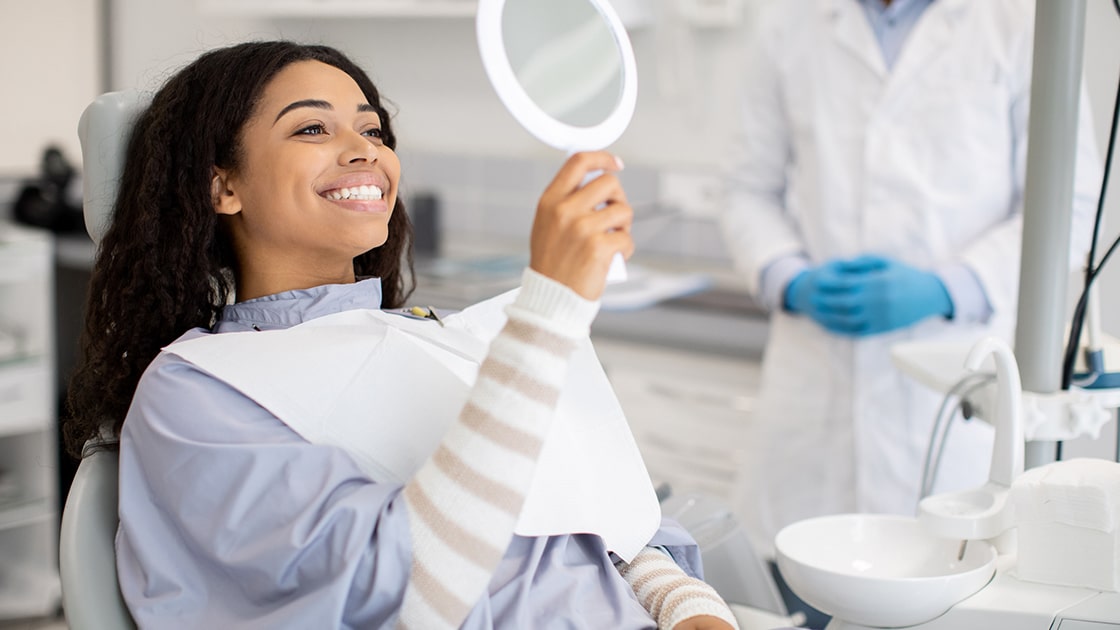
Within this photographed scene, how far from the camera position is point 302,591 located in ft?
3.13

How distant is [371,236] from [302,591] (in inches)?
15.4

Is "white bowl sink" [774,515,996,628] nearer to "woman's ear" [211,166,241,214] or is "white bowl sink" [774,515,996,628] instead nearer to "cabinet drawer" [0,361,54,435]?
"woman's ear" [211,166,241,214]

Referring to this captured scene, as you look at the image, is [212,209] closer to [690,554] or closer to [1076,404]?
[690,554]

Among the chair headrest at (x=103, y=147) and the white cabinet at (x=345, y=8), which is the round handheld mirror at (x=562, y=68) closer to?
the chair headrest at (x=103, y=147)

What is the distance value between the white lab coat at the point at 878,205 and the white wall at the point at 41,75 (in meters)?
2.26

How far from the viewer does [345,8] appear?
3.23 metres

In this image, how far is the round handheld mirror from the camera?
91 centimetres

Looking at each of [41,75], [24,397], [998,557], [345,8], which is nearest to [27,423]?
[24,397]

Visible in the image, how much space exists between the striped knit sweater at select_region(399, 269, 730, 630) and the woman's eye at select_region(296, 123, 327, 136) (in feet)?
1.41

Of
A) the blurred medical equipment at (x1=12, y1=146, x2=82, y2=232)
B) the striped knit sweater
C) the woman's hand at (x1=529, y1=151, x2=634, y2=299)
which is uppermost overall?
the woman's hand at (x1=529, y1=151, x2=634, y2=299)

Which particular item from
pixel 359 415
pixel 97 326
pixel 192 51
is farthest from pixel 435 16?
pixel 359 415

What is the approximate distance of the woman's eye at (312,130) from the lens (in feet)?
3.97

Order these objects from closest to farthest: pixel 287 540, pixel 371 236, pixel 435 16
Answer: pixel 287 540 → pixel 371 236 → pixel 435 16

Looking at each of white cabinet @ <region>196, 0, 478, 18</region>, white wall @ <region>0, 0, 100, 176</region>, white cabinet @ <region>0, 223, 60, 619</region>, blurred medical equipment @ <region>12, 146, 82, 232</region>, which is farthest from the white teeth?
white wall @ <region>0, 0, 100, 176</region>
